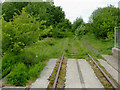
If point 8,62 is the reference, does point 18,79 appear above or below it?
below

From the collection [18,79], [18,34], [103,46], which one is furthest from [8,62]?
[103,46]

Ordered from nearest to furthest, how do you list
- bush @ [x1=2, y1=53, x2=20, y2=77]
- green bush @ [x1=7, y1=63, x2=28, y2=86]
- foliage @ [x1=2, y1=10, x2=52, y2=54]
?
green bush @ [x1=7, y1=63, x2=28, y2=86] < bush @ [x1=2, y1=53, x2=20, y2=77] < foliage @ [x1=2, y1=10, x2=52, y2=54]

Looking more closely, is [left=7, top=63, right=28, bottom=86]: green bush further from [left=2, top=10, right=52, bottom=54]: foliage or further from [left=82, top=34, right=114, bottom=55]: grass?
[left=82, top=34, right=114, bottom=55]: grass

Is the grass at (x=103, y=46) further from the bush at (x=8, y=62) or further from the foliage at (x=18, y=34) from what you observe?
the bush at (x=8, y=62)

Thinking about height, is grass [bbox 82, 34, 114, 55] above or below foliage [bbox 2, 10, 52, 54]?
below

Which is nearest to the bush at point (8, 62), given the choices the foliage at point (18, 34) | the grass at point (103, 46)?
the foliage at point (18, 34)

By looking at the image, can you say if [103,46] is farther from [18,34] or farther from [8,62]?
[8,62]

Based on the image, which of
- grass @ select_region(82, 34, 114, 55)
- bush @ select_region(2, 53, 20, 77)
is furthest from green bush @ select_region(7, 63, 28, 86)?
grass @ select_region(82, 34, 114, 55)

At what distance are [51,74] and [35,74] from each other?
0.75 m

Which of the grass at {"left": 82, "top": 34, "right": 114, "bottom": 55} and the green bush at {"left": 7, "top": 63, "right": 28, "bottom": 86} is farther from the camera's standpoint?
the grass at {"left": 82, "top": 34, "right": 114, "bottom": 55}

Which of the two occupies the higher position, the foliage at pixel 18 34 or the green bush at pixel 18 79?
the foliage at pixel 18 34

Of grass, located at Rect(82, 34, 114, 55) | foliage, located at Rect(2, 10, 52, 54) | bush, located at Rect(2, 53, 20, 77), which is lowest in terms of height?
grass, located at Rect(82, 34, 114, 55)

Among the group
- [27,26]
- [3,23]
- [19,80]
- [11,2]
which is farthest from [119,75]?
[11,2]

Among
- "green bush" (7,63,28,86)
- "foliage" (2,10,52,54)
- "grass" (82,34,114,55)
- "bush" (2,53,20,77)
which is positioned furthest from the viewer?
"grass" (82,34,114,55)
